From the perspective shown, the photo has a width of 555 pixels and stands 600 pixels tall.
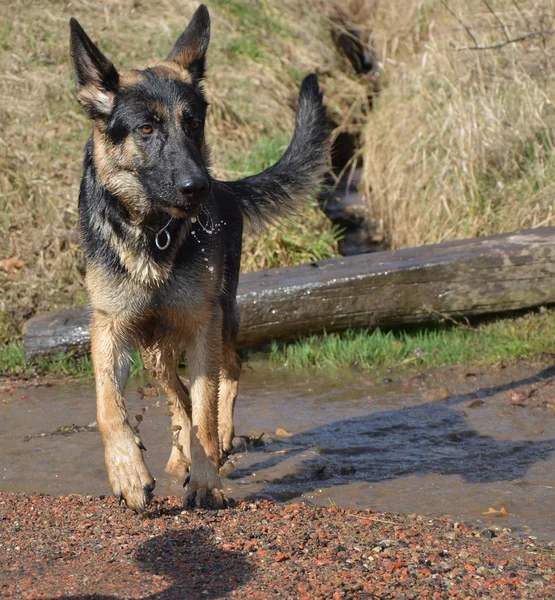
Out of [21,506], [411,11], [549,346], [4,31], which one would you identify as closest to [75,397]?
[21,506]

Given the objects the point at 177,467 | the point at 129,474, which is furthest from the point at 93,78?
the point at 177,467

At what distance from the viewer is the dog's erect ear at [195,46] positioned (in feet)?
16.1

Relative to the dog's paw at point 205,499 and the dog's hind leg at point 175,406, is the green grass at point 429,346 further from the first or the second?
the dog's paw at point 205,499

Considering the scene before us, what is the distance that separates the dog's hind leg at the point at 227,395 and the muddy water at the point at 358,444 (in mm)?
236

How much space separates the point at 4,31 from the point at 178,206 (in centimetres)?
885

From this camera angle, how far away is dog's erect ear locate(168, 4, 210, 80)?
4.90 metres

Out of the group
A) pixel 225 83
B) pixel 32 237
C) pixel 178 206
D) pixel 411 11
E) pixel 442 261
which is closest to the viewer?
A: pixel 178 206

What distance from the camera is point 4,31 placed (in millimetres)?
11969

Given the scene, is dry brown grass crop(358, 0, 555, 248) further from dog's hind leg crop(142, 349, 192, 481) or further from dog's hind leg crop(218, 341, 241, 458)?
dog's hind leg crop(142, 349, 192, 481)

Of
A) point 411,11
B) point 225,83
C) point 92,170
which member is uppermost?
point 411,11

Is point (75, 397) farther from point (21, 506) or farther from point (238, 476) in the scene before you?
point (21, 506)

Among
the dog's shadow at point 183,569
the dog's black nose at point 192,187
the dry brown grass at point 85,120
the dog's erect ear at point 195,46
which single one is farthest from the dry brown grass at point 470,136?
the dog's shadow at point 183,569

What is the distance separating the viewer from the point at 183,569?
138 inches

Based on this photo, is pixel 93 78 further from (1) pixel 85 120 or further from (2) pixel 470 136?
(1) pixel 85 120
